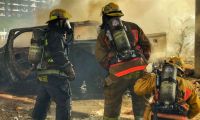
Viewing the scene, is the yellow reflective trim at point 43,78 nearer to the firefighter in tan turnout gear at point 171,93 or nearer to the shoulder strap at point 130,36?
the shoulder strap at point 130,36

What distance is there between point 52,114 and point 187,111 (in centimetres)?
332

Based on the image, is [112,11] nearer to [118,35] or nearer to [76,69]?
[118,35]

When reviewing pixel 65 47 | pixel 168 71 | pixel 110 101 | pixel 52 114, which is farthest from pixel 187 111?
pixel 52 114

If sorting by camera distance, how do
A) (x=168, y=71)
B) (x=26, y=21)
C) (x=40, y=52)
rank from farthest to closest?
(x=26, y=21)
(x=40, y=52)
(x=168, y=71)

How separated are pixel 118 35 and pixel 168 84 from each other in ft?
3.83

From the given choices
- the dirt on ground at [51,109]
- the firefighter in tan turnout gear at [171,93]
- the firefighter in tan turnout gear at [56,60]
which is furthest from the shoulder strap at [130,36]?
the dirt on ground at [51,109]

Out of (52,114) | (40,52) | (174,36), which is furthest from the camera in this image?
(174,36)

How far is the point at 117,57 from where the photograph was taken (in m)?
4.48

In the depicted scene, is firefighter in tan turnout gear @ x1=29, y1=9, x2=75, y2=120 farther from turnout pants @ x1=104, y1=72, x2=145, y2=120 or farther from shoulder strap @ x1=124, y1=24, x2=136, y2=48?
shoulder strap @ x1=124, y1=24, x2=136, y2=48

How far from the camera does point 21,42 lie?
10.1m

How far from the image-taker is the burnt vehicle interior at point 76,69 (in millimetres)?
7570

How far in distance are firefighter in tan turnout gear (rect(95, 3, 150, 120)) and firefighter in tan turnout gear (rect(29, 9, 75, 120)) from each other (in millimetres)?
558

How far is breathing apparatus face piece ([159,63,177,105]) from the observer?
135 inches

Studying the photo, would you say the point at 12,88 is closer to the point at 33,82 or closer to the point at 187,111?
the point at 33,82
